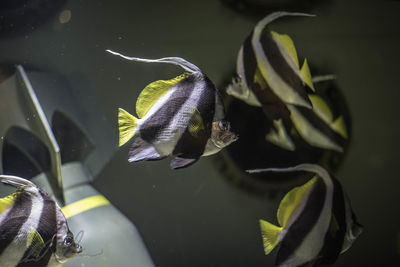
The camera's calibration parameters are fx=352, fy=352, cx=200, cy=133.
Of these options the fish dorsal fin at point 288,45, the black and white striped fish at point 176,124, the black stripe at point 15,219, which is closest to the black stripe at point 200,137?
the black and white striped fish at point 176,124

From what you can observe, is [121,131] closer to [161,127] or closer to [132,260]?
[161,127]

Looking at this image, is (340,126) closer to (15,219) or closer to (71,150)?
(71,150)

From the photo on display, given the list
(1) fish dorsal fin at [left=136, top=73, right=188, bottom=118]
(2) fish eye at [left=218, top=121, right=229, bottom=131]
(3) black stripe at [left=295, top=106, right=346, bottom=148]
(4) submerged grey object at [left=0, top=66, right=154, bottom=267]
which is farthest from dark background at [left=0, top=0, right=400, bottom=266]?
(2) fish eye at [left=218, top=121, right=229, bottom=131]

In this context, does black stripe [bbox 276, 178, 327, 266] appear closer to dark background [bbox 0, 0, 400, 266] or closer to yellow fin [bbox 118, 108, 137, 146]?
dark background [bbox 0, 0, 400, 266]

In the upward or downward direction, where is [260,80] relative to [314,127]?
upward

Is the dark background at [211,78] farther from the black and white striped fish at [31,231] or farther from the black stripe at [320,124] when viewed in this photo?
the black and white striped fish at [31,231]

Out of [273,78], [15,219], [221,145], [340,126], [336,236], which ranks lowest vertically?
[336,236]

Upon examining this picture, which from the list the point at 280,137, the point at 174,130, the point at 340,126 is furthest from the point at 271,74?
the point at 340,126
